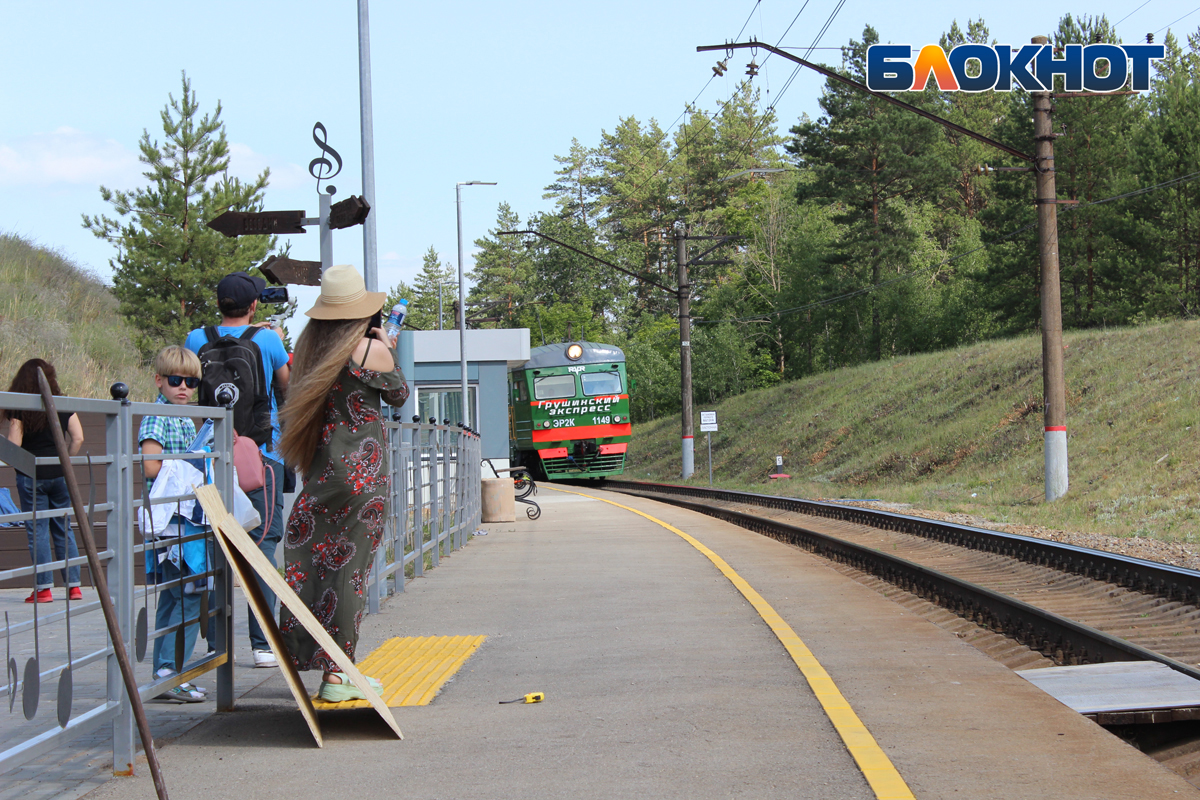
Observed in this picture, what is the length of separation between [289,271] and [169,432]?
4753mm

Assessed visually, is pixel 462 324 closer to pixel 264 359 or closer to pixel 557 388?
pixel 557 388

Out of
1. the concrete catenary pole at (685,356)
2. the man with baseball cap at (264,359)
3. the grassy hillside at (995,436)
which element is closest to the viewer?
the man with baseball cap at (264,359)

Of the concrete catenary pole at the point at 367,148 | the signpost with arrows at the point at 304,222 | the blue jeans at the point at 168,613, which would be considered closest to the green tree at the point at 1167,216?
the concrete catenary pole at the point at 367,148

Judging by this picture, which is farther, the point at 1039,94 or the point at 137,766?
the point at 1039,94

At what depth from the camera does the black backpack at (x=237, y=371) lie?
5.94m

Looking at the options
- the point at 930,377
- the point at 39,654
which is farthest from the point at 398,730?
the point at 930,377

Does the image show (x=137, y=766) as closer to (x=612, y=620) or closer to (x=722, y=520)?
(x=612, y=620)

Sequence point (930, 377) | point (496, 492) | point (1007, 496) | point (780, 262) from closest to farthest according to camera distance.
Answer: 1. point (496, 492)
2. point (1007, 496)
3. point (930, 377)
4. point (780, 262)

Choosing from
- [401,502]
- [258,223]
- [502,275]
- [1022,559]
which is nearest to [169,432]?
[401,502]

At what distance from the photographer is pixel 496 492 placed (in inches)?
688

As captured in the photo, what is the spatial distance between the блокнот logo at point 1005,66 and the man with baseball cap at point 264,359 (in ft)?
53.3

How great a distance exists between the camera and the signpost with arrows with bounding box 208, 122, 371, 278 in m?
9.35

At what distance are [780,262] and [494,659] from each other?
202ft

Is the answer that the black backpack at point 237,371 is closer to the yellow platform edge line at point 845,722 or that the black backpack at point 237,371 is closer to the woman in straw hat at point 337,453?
the woman in straw hat at point 337,453
